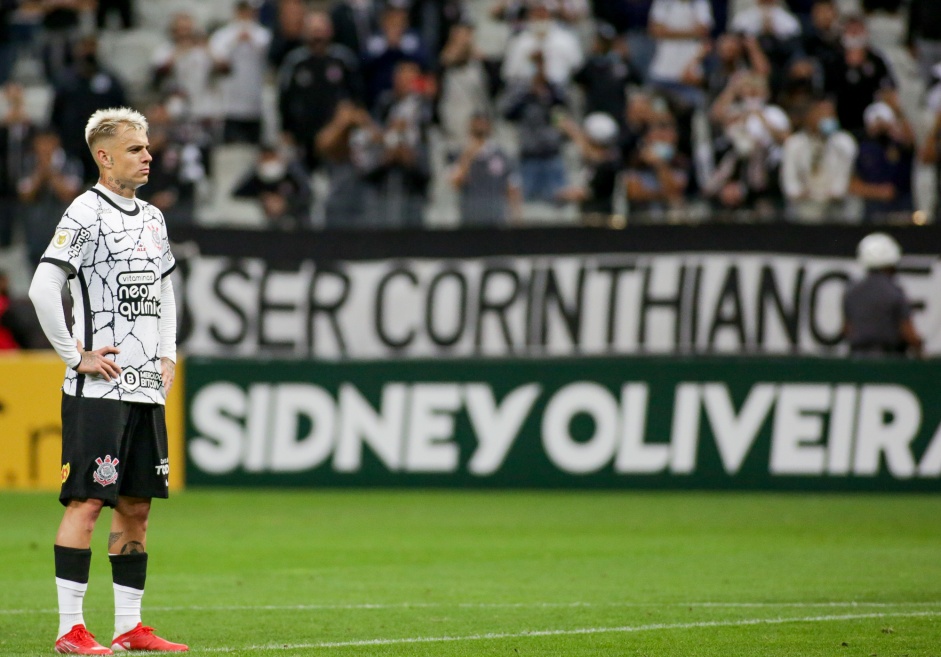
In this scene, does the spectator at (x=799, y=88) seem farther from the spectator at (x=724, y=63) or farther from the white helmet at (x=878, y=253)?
the white helmet at (x=878, y=253)

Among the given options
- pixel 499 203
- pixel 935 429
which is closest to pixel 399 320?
pixel 499 203

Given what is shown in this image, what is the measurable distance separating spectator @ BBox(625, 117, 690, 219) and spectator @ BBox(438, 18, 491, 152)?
2.22 meters

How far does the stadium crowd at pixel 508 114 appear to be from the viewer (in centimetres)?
→ 1700

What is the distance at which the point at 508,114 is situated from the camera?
18.4 meters

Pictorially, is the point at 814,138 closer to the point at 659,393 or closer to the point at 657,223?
the point at 657,223

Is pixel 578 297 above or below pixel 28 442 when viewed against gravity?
above

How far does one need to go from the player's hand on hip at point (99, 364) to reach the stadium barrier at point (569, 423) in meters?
8.96

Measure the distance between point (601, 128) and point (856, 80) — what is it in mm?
3000

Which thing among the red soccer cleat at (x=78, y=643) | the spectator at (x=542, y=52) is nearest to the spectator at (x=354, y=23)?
the spectator at (x=542, y=52)

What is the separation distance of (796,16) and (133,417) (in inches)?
569

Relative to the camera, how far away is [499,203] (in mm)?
17031

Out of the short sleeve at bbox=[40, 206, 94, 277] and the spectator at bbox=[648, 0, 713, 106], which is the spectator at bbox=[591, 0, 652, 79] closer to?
the spectator at bbox=[648, 0, 713, 106]

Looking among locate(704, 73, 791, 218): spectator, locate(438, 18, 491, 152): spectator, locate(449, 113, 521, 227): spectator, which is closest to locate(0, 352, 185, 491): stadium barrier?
locate(449, 113, 521, 227): spectator

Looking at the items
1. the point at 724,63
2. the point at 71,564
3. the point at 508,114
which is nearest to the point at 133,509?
the point at 71,564
